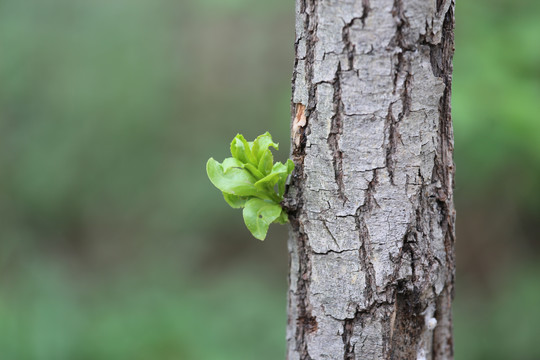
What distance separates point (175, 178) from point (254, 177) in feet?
11.5

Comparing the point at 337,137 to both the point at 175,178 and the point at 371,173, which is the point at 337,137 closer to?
the point at 371,173

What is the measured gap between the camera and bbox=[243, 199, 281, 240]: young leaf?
3.68ft

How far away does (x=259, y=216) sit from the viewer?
1.14 meters

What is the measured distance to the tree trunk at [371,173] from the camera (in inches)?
40.0

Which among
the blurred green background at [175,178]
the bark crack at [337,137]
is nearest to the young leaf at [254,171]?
the bark crack at [337,137]

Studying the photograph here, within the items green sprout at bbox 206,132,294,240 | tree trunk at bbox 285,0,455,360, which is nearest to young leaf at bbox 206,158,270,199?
green sprout at bbox 206,132,294,240

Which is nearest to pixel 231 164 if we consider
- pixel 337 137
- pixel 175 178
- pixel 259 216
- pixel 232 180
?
pixel 232 180

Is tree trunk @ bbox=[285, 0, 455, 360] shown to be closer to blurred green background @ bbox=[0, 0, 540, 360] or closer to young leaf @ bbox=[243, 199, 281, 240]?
young leaf @ bbox=[243, 199, 281, 240]

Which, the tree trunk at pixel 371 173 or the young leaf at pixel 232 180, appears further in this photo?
the young leaf at pixel 232 180

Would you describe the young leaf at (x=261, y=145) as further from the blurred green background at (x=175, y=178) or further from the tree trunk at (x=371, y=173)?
the blurred green background at (x=175, y=178)

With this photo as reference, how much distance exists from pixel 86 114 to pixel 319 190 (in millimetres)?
3636

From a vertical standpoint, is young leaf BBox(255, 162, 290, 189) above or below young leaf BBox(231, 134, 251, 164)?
below

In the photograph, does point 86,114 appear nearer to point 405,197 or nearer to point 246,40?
point 246,40

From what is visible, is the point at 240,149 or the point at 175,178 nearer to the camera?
the point at 240,149
